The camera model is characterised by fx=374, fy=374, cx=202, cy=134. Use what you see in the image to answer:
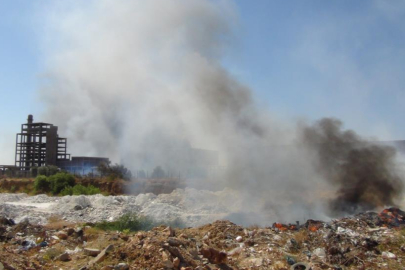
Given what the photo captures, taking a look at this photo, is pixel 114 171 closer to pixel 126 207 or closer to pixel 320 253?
pixel 126 207

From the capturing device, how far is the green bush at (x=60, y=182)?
3338 centimetres

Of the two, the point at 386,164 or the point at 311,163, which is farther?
the point at 311,163

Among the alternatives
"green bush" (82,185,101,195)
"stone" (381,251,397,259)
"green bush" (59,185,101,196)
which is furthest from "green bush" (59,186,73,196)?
"stone" (381,251,397,259)

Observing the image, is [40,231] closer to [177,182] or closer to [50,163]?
[177,182]

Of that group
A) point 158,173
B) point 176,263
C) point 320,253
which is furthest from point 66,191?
point 176,263

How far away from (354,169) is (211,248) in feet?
65.1

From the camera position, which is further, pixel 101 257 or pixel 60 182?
pixel 60 182

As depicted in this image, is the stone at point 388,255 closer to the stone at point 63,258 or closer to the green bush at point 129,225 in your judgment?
the stone at point 63,258

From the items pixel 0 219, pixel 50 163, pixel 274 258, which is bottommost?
pixel 274 258

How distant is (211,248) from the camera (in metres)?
8.33

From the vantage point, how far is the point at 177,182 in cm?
3303

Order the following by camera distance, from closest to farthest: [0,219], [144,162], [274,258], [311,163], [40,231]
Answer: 1. [274,258]
2. [40,231]
3. [0,219]
4. [311,163]
5. [144,162]

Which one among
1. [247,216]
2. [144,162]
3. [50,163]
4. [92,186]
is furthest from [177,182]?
[50,163]

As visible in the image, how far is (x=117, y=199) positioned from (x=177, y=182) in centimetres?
842
